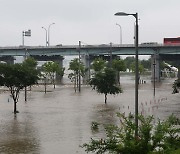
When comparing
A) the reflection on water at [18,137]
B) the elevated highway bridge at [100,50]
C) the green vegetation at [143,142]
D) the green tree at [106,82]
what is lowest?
the reflection on water at [18,137]

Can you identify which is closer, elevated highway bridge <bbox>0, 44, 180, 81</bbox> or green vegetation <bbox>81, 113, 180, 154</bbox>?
green vegetation <bbox>81, 113, 180, 154</bbox>

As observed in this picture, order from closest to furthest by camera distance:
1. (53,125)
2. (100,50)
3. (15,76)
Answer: (53,125) < (15,76) < (100,50)

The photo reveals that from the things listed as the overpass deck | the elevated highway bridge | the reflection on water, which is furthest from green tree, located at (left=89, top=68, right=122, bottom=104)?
the overpass deck

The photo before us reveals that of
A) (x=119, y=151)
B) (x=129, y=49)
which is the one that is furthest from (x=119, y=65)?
(x=119, y=151)

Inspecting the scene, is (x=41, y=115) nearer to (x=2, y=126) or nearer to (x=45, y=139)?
(x=2, y=126)

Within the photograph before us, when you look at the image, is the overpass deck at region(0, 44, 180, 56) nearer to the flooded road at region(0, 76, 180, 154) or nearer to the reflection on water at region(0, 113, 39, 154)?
the flooded road at region(0, 76, 180, 154)

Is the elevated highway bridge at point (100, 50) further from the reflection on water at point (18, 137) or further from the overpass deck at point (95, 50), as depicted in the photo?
the reflection on water at point (18, 137)

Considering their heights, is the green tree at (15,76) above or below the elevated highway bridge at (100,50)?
below

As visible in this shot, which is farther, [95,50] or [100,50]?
[95,50]

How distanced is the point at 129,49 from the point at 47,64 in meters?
29.9

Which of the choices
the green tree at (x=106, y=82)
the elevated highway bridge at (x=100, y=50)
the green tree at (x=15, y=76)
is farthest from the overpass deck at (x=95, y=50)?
the green tree at (x=15, y=76)

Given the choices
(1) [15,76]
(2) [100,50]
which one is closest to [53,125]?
(1) [15,76]

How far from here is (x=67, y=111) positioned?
37.6 metres

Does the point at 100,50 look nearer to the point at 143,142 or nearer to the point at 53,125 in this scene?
the point at 53,125
